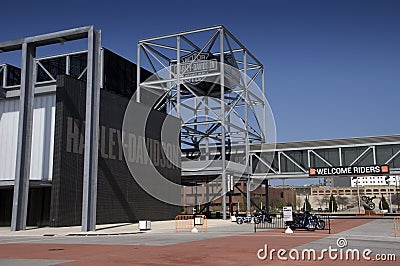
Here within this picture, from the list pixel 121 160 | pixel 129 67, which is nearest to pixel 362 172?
pixel 121 160

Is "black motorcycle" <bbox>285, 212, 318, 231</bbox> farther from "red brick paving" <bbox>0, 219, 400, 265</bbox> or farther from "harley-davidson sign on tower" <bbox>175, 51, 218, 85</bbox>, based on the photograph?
"harley-davidson sign on tower" <bbox>175, 51, 218, 85</bbox>

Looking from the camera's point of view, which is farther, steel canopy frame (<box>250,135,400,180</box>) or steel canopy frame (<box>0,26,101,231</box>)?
steel canopy frame (<box>250,135,400,180</box>)

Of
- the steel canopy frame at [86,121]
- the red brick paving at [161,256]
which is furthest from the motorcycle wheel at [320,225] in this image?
the steel canopy frame at [86,121]

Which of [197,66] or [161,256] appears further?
[197,66]

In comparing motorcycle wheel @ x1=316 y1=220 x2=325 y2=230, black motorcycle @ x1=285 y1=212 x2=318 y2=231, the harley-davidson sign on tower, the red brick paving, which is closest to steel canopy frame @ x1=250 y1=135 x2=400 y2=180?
the harley-davidson sign on tower

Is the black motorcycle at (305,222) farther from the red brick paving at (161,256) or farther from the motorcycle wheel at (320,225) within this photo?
the red brick paving at (161,256)

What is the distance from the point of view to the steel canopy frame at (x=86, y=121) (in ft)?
104

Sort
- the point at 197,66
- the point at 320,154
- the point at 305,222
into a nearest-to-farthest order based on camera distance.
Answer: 1. the point at 305,222
2. the point at 197,66
3. the point at 320,154

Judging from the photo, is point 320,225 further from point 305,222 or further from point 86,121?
point 86,121

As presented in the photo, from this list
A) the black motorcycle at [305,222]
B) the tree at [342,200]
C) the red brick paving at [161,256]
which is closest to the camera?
the red brick paving at [161,256]

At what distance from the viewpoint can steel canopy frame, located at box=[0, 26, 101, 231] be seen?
104 ft

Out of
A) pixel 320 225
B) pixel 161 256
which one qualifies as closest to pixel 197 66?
pixel 320 225

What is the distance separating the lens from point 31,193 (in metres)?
38.8

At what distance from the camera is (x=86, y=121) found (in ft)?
106
